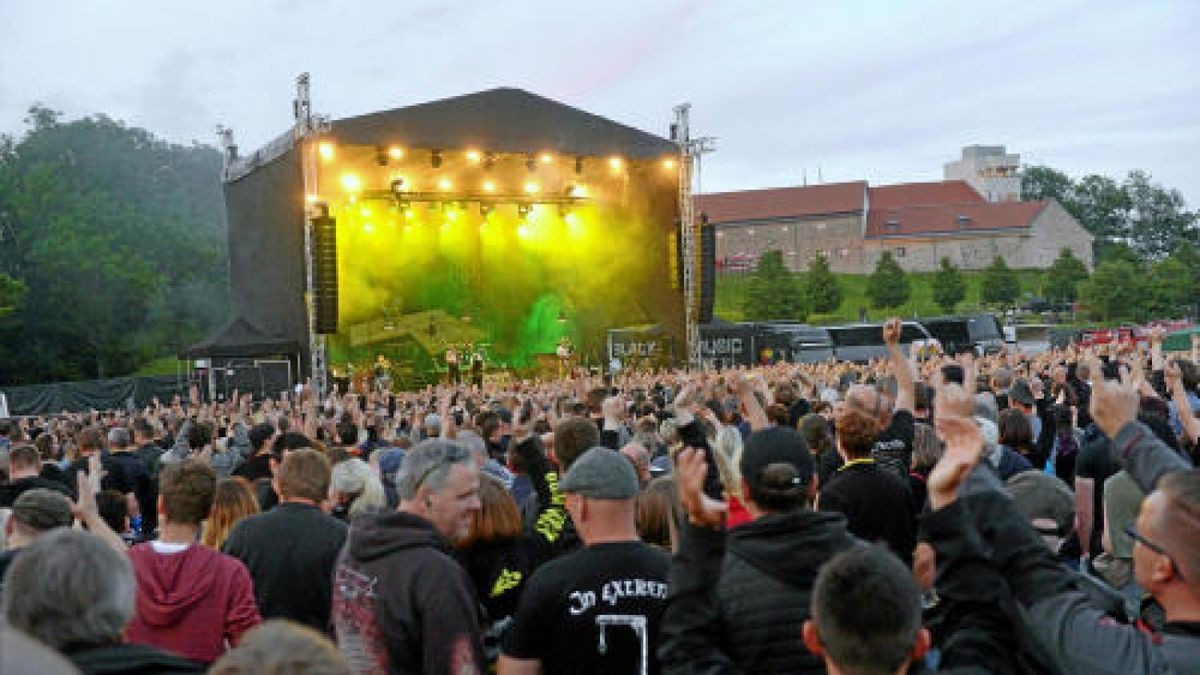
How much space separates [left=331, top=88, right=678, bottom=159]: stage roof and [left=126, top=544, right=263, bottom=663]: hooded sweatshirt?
18.0 m

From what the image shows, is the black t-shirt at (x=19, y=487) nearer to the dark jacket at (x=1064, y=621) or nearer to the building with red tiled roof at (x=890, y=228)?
the dark jacket at (x=1064, y=621)

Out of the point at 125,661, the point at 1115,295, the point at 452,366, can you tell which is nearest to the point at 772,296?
the point at 1115,295

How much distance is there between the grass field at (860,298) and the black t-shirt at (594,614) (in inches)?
1859

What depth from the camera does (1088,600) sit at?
2146mm

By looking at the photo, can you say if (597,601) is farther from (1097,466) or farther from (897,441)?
(1097,466)

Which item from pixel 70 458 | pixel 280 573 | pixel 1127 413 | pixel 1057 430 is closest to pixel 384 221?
pixel 70 458

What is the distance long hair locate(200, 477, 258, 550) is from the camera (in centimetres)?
406

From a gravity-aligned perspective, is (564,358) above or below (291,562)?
below

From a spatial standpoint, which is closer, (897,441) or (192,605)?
(192,605)

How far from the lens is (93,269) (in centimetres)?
4116

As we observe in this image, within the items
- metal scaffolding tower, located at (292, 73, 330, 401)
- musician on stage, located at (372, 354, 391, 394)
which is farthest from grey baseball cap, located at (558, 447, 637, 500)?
musician on stage, located at (372, 354, 391, 394)

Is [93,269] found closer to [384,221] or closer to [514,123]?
[384,221]

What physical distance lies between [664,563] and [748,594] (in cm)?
57

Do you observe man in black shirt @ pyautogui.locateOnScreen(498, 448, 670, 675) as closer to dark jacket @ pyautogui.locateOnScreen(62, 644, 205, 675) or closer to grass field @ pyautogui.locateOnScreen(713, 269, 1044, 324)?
dark jacket @ pyautogui.locateOnScreen(62, 644, 205, 675)
